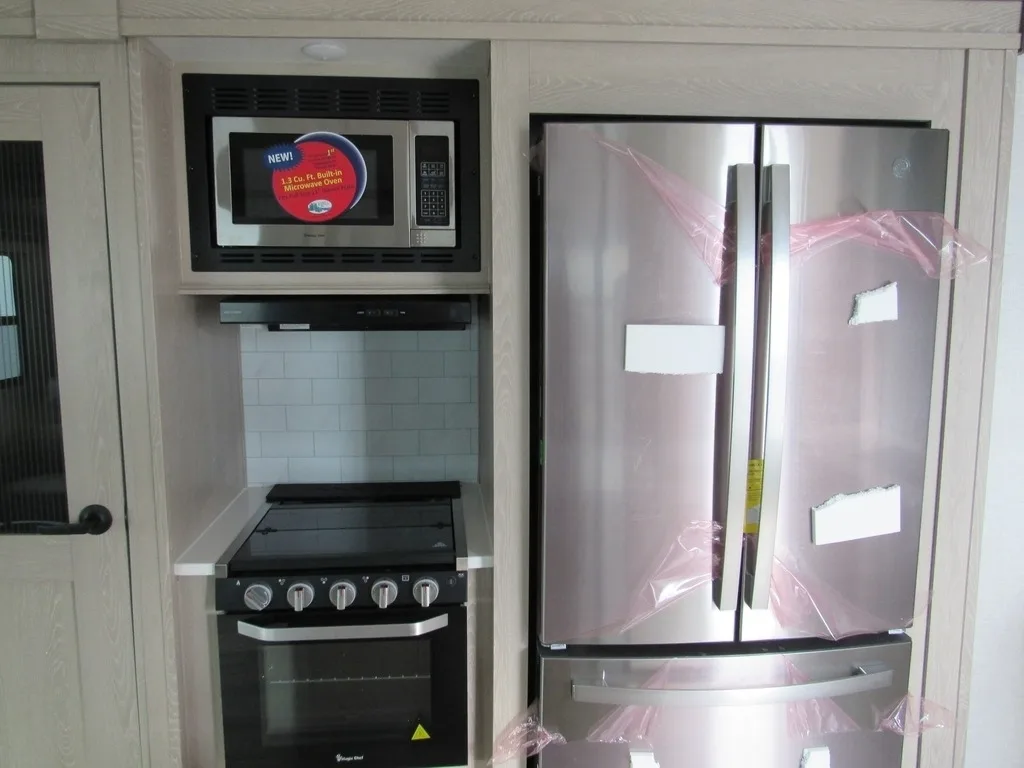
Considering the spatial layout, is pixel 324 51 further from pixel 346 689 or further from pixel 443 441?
pixel 346 689

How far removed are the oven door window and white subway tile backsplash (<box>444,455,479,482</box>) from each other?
1.94ft

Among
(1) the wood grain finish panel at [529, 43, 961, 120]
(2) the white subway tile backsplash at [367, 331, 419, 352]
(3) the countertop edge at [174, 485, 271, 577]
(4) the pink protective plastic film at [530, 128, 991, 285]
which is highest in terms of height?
(1) the wood grain finish panel at [529, 43, 961, 120]

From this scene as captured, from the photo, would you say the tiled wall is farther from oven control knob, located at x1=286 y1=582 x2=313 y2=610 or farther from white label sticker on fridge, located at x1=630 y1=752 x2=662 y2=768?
white label sticker on fridge, located at x1=630 y1=752 x2=662 y2=768

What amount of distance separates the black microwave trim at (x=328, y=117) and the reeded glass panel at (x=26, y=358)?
28 centimetres

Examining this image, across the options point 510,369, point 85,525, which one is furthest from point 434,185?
point 85,525

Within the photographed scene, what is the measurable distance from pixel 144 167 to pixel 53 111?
193mm

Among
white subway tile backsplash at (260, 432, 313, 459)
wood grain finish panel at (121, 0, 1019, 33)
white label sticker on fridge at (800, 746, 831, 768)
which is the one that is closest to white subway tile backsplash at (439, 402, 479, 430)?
white subway tile backsplash at (260, 432, 313, 459)

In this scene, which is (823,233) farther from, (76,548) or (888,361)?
(76,548)

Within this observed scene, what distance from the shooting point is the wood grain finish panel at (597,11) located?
4.06 ft

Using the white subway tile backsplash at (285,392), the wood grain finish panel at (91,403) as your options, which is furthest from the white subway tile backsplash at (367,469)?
the wood grain finish panel at (91,403)

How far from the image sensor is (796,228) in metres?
1.17

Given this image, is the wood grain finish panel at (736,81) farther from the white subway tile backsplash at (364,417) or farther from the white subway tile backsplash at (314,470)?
the white subway tile backsplash at (314,470)

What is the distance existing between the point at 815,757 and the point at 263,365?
64.1 inches

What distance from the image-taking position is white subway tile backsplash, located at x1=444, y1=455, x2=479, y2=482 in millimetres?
1936
